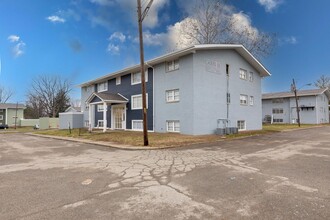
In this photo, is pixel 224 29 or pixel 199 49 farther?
pixel 224 29

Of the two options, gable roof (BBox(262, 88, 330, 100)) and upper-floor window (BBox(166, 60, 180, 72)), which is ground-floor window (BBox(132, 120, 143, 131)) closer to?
upper-floor window (BBox(166, 60, 180, 72))

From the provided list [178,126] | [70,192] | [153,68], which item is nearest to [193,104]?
[178,126]

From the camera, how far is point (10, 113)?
193 feet

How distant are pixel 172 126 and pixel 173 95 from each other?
9.07 ft

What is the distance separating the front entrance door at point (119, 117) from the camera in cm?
2589

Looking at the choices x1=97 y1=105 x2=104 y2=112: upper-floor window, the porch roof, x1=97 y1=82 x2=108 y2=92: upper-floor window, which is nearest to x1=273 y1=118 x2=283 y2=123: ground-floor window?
the porch roof

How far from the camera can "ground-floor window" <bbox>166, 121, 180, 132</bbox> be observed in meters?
19.9

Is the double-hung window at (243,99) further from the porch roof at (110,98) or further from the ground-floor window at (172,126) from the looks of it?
the porch roof at (110,98)

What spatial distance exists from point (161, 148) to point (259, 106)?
17.6 m

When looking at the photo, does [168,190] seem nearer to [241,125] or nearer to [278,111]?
[241,125]

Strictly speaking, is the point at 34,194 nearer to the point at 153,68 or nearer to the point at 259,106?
the point at 153,68

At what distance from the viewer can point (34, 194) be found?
16.5ft

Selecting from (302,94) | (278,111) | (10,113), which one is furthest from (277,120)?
(10,113)

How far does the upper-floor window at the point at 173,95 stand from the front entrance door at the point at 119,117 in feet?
23.7
